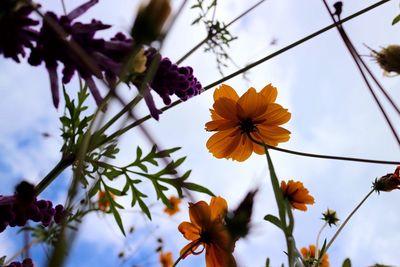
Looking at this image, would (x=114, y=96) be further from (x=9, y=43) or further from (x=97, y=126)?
(x=9, y=43)

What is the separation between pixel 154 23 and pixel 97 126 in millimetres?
88

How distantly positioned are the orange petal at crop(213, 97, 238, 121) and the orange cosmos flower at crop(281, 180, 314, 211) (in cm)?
48

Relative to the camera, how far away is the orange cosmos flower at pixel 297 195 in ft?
4.02

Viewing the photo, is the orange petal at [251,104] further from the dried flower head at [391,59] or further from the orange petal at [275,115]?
the dried flower head at [391,59]

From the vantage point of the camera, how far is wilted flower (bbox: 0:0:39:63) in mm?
344

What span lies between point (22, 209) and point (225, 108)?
1.37 feet

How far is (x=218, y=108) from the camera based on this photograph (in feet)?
2.56

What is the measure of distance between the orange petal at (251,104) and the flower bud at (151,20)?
0.51 metres

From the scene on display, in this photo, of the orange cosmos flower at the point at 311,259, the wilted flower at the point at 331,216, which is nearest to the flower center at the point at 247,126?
the orange cosmos flower at the point at 311,259

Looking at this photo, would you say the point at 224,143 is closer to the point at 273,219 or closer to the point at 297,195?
the point at 273,219

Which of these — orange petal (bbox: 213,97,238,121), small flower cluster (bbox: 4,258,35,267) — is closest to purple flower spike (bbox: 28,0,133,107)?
small flower cluster (bbox: 4,258,35,267)

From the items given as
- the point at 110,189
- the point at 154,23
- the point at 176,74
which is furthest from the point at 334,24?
the point at 110,189

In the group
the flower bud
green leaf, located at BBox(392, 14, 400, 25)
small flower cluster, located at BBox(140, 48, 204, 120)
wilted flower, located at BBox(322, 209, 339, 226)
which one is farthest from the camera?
wilted flower, located at BBox(322, 209, 339, 226)

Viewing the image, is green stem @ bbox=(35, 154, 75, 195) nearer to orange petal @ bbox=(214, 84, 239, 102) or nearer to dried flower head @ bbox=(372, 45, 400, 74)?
orange petal @ bbox=(214, 84, 239, 102)
